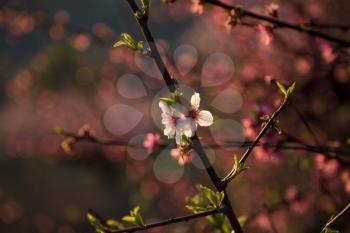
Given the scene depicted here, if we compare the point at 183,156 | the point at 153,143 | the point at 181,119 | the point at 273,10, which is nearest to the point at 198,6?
the point at 273,10

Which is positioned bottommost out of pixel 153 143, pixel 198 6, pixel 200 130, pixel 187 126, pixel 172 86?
pixel 187 126

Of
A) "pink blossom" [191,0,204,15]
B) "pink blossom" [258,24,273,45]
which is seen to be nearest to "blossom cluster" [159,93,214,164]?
"pink blossom" [191,0,204,15]

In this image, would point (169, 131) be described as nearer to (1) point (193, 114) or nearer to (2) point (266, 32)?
(1) point (193, 114)

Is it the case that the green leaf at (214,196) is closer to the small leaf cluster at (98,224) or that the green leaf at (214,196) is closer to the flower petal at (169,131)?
the flower petal at (169,131)

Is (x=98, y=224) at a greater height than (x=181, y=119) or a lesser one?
lesser

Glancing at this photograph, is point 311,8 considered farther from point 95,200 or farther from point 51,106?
point 51,106

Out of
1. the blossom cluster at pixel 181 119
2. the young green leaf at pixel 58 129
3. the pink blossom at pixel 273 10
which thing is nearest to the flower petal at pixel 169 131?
the blossom cluster at pixel 181 119

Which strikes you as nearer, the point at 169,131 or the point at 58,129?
the point at 169,131

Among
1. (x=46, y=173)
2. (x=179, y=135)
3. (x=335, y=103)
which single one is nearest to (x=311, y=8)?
(x=335, y=103)
